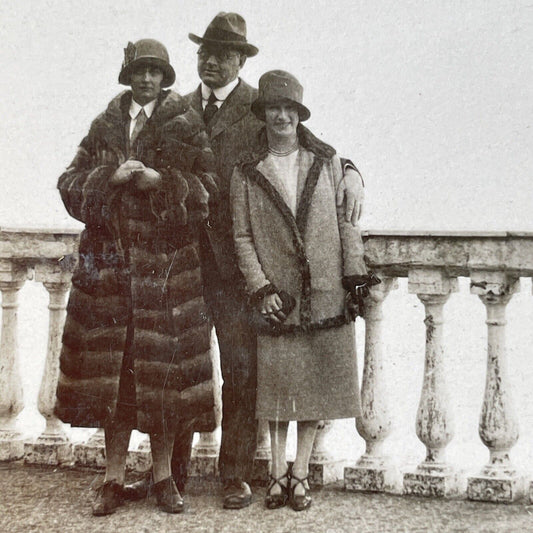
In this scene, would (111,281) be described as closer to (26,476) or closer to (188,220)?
(188,220)

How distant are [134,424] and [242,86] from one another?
1.77m

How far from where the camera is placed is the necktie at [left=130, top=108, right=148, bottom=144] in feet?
17.4

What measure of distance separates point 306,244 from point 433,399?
1027mm

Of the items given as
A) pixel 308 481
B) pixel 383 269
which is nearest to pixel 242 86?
pixel 383 269

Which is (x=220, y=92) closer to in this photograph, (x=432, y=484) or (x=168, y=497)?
(x=168, y=497)

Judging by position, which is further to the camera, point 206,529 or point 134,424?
point 134,424

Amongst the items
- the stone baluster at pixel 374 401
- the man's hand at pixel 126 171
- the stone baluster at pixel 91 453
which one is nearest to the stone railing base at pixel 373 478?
the stone baluster at pixel 374 401

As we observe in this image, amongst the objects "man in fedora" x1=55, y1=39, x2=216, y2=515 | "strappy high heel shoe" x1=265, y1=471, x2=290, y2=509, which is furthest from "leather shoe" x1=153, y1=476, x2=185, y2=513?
"strappy high heel shoe" x1=265, y1=471, x2=290, y2=509

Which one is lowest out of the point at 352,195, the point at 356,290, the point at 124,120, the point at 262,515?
the point at 262,515

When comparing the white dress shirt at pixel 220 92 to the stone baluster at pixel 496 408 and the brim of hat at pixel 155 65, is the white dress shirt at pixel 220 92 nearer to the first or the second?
the brim of hat at pixel 155 65

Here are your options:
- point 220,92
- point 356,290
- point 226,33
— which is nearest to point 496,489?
point 356,290

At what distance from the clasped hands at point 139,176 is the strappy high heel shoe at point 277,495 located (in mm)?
1527

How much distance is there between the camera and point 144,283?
5219 mm

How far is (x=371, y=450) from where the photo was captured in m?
5.61
